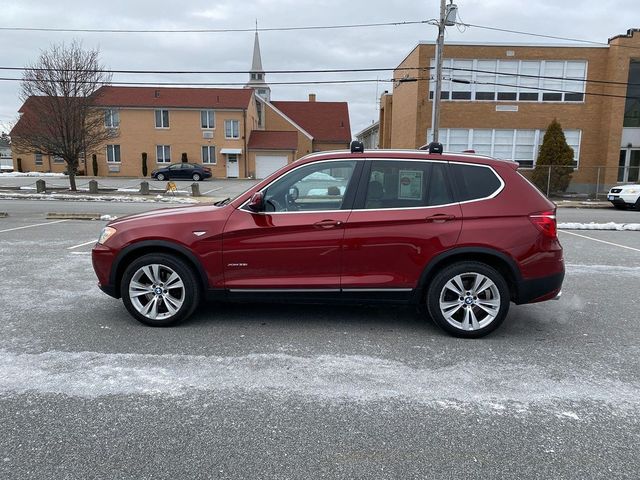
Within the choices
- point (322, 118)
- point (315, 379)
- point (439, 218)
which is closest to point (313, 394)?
point (315, 379)

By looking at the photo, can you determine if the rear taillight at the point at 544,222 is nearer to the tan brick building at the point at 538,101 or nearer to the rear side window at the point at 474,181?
the rear side window at the point at 474,181

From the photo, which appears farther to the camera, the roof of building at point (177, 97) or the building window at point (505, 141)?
the roof of building at point (177, 97)

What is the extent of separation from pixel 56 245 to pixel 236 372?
24.1 feet

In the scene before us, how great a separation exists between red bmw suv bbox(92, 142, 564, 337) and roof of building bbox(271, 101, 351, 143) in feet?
164

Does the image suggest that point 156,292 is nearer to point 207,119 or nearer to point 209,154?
point 209,154

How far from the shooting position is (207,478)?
2701 mm

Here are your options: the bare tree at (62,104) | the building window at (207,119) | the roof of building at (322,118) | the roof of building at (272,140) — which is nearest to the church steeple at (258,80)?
the roof of building at (322,118)

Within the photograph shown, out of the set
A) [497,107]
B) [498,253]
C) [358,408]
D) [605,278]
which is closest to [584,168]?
[497,107]

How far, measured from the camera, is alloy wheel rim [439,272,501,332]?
4.75 meters

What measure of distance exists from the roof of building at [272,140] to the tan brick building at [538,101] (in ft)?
58.0

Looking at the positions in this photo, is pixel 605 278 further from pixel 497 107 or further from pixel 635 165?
pixel 635 165

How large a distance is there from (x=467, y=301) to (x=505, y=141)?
26.0 m

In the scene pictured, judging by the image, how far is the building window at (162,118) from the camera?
42469mm

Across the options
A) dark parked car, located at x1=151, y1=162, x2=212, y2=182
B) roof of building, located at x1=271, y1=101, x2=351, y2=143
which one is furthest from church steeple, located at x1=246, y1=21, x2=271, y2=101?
dark parked car, located at x1=151, y1=162, x2=212, y2=182
